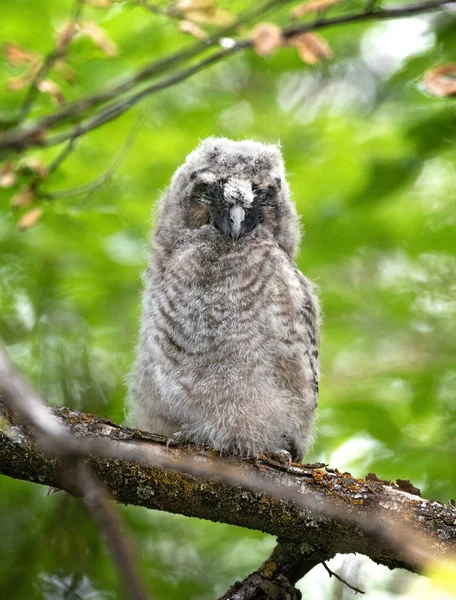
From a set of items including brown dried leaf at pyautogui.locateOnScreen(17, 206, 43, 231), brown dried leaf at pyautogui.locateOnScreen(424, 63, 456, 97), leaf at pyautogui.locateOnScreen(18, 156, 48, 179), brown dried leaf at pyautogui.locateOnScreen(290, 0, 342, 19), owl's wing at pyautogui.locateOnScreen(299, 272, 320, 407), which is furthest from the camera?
owl's wing at pyautogui.locateOnScreen(299, 272, 320, 407)

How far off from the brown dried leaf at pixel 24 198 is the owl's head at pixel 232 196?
924 millimetres

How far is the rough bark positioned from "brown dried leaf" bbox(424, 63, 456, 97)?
148 centimetres

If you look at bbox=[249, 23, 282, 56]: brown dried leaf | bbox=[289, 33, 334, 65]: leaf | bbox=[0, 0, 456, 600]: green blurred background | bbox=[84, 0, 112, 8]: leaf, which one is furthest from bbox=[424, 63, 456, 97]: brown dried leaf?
bbox=[84, 0, 112, 8]: leaf

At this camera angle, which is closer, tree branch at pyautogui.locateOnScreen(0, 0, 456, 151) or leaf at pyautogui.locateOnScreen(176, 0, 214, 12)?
tree branch at pyautogui.locateOnScreen(0, 0, 456, 151)

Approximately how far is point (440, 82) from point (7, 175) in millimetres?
1830

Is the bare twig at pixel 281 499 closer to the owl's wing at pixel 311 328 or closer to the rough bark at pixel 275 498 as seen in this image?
the rough bark at pixel 275 498

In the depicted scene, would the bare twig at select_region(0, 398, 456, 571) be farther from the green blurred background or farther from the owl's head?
the owl's head

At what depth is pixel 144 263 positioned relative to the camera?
4273mm

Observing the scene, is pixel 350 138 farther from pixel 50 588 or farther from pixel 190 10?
pixel 50 588

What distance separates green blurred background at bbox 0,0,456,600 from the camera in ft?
12.3

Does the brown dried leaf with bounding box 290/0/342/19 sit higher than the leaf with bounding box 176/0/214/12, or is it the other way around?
the leaf with bounding box 176/0/214/12

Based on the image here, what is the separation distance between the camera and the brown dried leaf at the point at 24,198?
11.1 feet

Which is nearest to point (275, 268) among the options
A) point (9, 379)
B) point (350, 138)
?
point (350, 138)

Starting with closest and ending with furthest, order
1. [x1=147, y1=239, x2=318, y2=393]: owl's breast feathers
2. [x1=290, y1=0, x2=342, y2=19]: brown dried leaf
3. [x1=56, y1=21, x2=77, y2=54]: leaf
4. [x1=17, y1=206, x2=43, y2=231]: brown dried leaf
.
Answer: [x1=290, y1=0, x2=342, y2=19]: brown dried leaf
[x1=56, y1=21, x2=77, y2=54]: leaf
[x1=17, y1=206, x2=43, y2=231]: brown dried leaf
[x1=147, y1=239, x2=318, y2=393]: owl's breast feathers
